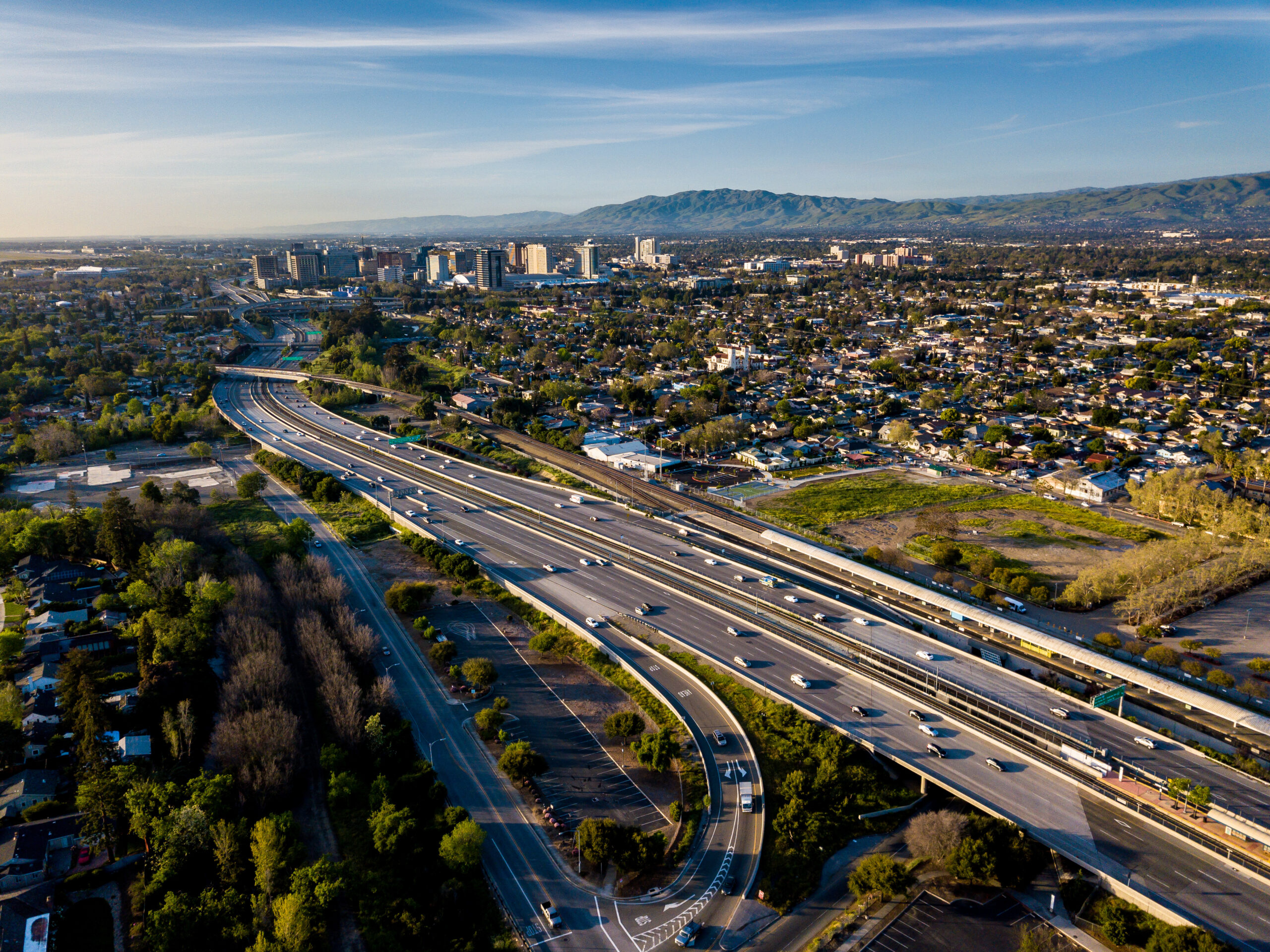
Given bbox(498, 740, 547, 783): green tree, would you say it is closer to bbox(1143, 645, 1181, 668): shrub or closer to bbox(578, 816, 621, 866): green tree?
bbox(578, 816, 621, 866): green tree

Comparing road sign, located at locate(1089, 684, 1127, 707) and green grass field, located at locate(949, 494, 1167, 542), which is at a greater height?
green grass field, located at locate(949, 494, 1167, 542)

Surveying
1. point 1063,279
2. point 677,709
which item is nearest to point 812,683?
point 677,709

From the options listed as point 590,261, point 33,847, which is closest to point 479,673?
point 33,847

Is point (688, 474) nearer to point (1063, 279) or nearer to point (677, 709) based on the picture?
point (677, 709)

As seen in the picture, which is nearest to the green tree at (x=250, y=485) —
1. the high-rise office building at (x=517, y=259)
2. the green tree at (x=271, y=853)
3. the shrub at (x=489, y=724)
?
the shrub at (x=489, y=724)

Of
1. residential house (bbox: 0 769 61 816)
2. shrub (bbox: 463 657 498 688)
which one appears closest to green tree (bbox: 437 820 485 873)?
shrub (bbox: 463 657 498 688)

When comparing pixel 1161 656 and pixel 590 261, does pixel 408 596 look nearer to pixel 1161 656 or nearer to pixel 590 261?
pixel 1161 656
